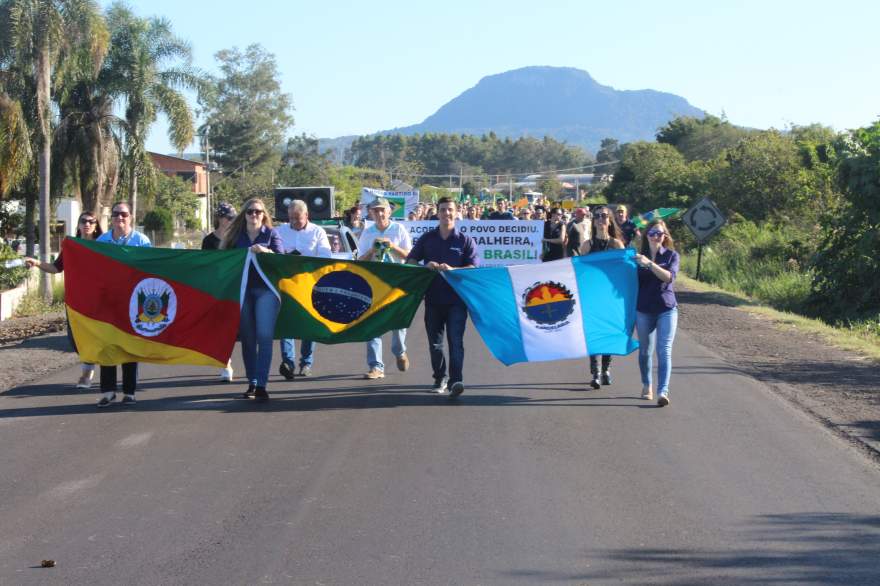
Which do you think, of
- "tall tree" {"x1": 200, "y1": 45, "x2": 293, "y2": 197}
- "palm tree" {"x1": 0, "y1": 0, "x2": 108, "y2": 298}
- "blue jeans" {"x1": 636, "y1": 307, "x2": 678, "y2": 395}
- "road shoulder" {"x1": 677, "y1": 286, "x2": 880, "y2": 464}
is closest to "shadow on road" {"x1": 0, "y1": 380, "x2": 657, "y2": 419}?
"blue jeans" {"x1": 636, "y1": 307, "x2": 678, "y2": 395}

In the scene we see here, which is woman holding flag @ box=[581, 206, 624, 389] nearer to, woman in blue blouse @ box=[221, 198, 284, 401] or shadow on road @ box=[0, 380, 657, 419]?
shadow on road @ box=[0, 380, 657, 419]

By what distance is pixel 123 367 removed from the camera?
Answer: 33.9 ft

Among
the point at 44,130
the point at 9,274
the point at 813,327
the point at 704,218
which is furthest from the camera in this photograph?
the point at 704,218

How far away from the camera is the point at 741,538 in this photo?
606 cm

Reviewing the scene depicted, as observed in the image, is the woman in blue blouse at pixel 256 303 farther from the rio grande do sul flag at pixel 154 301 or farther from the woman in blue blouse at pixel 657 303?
the woman in blue blouse at pixel 657 303

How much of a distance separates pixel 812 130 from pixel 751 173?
1078 cm

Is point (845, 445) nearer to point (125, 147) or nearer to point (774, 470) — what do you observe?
point (774, 470)

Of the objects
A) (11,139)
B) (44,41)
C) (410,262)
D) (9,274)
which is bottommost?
(9,274)

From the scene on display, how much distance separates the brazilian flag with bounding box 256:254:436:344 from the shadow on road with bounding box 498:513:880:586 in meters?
5.21

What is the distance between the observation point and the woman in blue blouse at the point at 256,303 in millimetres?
10211

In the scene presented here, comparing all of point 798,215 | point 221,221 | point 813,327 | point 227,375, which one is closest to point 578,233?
point 221,221

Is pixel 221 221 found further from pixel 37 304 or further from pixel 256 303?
pixel 37 304

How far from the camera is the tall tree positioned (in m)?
93.9

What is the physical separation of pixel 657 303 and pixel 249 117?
87839mm
